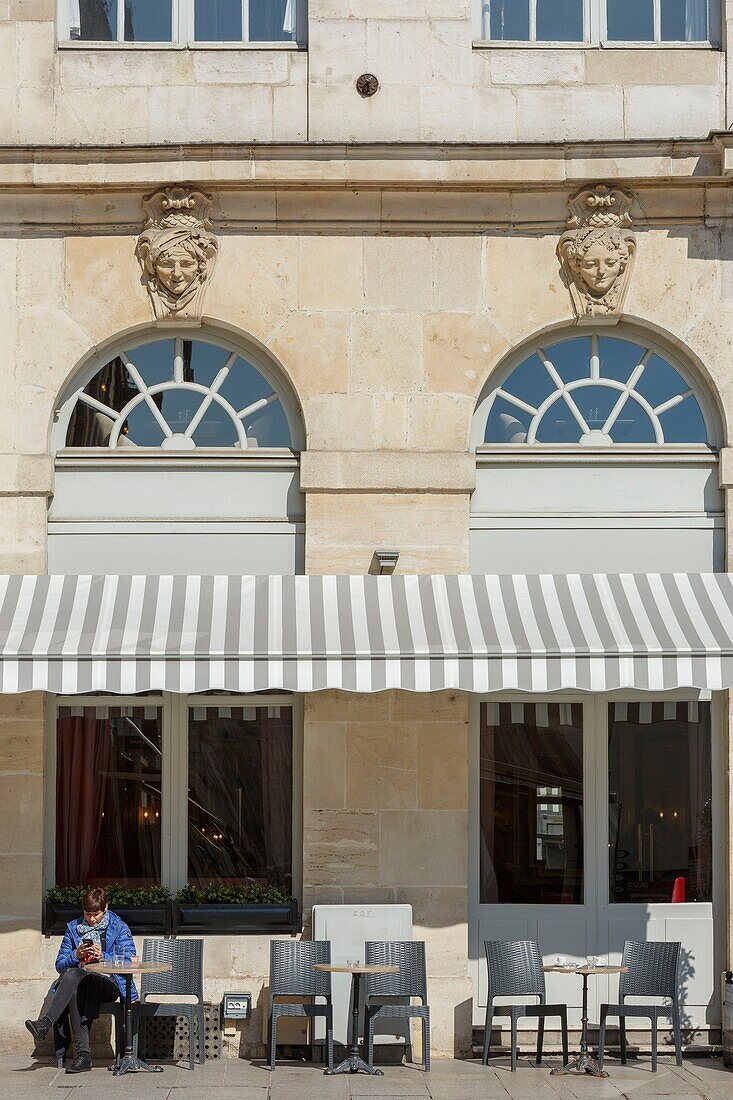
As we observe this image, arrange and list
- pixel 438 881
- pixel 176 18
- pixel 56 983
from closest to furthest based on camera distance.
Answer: pixel 56 983, pixel 438 881, pixel 176 18

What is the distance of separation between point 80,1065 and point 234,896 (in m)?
1.77

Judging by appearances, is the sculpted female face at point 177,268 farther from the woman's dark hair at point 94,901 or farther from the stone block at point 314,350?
the woman's dark hair at point 94,901

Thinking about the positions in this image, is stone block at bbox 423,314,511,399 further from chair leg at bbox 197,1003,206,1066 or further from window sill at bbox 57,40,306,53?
chair leg at bbox 197,1003,206,1066

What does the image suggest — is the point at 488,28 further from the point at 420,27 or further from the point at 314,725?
the point at 314,725

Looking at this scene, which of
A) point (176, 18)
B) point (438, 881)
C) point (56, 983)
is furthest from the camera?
point (176, 18)

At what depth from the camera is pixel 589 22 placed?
1152 centimetres

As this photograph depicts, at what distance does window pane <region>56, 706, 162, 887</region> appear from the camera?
1095 cm

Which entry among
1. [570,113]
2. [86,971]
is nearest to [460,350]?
[570,113]

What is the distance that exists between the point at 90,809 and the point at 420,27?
23.3 ft

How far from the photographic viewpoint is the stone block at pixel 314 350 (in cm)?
1112

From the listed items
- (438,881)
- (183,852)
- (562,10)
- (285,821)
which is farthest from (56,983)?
(562,10)

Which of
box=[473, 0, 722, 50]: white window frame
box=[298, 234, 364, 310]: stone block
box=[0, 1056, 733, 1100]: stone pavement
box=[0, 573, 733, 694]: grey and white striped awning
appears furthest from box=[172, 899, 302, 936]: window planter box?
box=[473, 0, 722, 50]: white window frame

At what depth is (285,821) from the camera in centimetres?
1102

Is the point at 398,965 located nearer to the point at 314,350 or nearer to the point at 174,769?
the point at 174,769
